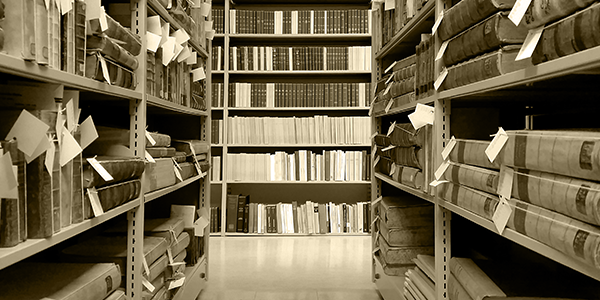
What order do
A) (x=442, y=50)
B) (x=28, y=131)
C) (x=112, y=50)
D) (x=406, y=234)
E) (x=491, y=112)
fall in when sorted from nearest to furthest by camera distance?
(x=28, y=131)
(x=112, y=50)
(x=442, y=50)
(x=491, y=112)
(x=406, y=234)

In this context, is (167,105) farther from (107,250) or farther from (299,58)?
(299,58)

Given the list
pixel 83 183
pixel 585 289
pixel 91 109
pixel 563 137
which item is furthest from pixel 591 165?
pixel 91 109

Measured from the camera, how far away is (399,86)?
6.64 ft

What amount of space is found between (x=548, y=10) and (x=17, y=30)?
965 mm

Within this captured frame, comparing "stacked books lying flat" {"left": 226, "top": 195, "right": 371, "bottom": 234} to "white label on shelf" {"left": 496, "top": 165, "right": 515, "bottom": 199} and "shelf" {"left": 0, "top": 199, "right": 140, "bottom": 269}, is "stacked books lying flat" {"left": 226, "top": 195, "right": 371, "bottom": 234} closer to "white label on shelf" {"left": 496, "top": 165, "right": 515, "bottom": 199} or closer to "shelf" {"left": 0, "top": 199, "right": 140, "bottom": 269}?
"shelf" {"left": 0, "top": 199, "right": 140, "bottom": 269}

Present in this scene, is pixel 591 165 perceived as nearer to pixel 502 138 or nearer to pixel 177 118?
pixel 502 138

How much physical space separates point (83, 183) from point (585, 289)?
1.32 meters

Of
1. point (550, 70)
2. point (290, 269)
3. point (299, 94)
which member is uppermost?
point (299, 94)

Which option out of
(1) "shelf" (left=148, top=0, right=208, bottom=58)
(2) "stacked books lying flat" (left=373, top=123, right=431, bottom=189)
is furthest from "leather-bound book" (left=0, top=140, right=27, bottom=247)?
(2) "stacked books lying flat" (left=373, top=123, right=431, bottom=189)

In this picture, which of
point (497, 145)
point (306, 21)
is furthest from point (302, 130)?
point (497, 145)

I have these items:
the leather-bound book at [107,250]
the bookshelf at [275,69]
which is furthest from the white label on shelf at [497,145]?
the bookshelf at [275,69]

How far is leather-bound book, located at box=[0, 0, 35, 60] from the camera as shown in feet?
2.73

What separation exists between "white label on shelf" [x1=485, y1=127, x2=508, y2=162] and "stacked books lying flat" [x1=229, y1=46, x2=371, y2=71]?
3043 mm

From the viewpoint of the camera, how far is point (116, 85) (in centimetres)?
134
